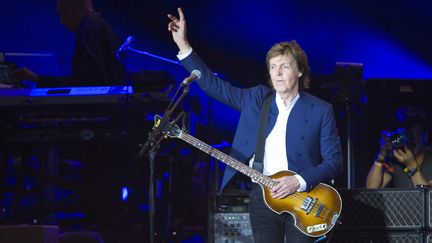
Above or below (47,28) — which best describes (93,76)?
below

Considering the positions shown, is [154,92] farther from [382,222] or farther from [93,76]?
[382,222]

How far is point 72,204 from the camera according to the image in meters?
7.14

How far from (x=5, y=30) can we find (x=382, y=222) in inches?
221

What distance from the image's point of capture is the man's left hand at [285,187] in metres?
4.43

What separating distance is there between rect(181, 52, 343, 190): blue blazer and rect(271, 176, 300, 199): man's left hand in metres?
0.09

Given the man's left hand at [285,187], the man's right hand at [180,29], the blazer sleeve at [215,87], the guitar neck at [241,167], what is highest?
the man's right hand at [180,29]

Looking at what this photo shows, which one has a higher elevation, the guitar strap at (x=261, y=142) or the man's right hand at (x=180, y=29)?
the man's right hand at (x=180, y=29)

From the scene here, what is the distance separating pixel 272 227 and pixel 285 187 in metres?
0.28

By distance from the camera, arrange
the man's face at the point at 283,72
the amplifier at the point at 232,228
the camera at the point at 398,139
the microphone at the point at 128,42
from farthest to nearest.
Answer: the camera at the point at 398,139 < the microphone at the point at 128,42 < the amplifier at the point at 232,228 < the man's face at the point at 283,72

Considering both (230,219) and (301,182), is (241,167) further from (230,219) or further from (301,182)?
(230,219)

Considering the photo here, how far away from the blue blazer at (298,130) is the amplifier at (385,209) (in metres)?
0.85

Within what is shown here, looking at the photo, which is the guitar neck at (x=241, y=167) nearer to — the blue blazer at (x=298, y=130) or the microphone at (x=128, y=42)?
the blue blazer at (x=298, y=130)

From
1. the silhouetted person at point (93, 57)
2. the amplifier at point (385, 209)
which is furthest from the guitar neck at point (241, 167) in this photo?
the silhouetted person at point (93, 57)

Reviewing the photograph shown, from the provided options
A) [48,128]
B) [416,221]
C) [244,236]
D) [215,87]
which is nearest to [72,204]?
[48,128]
